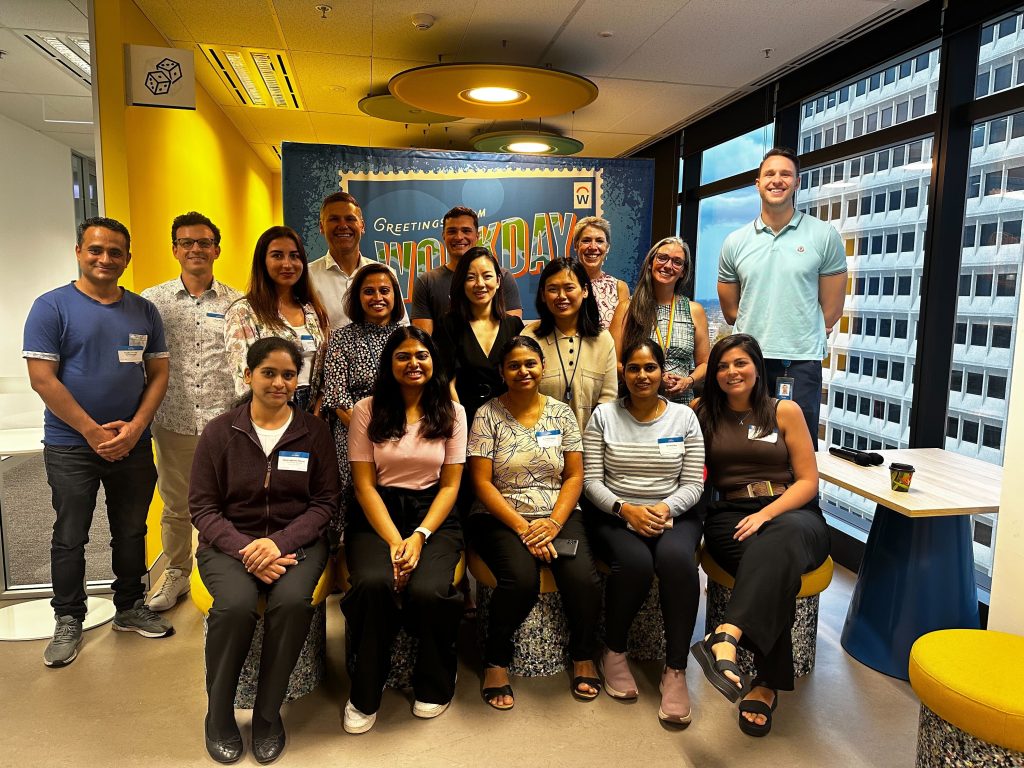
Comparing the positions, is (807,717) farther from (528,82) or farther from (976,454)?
(528,82)

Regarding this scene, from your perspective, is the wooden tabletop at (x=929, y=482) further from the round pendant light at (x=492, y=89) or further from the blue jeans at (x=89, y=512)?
the blue jeans at (x=89, y=512)

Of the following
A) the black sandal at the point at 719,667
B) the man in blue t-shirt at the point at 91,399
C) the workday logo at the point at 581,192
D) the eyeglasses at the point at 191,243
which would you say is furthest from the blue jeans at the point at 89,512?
the workday logo at the point at 581,192

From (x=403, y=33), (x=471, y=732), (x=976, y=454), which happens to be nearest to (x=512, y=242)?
(x=403, y=33)

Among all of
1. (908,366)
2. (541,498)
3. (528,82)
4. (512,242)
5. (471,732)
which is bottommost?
(471,732)

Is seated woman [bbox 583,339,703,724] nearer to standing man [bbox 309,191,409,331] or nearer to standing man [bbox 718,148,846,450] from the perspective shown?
standing man [bbox 718,148,846,450]

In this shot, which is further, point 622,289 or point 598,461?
point 622,289

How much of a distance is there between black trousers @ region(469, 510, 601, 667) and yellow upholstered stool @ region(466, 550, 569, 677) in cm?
4

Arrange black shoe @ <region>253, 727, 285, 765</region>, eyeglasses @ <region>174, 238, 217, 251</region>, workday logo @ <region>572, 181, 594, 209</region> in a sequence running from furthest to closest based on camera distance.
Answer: workday logo @ <region>572, 181, 594, 209</region> < eyeglasses @ <region>174, 238, 217, 251</region> < black shoe @ <region>253, 727, 285, 765</region>

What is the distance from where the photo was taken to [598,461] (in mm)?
2760

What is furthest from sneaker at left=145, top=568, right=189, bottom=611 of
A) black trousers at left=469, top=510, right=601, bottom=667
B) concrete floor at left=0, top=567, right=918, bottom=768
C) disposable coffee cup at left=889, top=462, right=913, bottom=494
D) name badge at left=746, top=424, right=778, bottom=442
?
disposable coffee cup at left=889, top=462, right=913, bottom=494

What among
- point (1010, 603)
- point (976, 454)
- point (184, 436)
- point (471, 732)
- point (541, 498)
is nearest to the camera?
point (1010, 603)

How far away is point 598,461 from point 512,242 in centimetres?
279

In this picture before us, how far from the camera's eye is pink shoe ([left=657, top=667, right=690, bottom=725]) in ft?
7.84

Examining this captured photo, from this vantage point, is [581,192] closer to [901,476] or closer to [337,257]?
[337,257]
